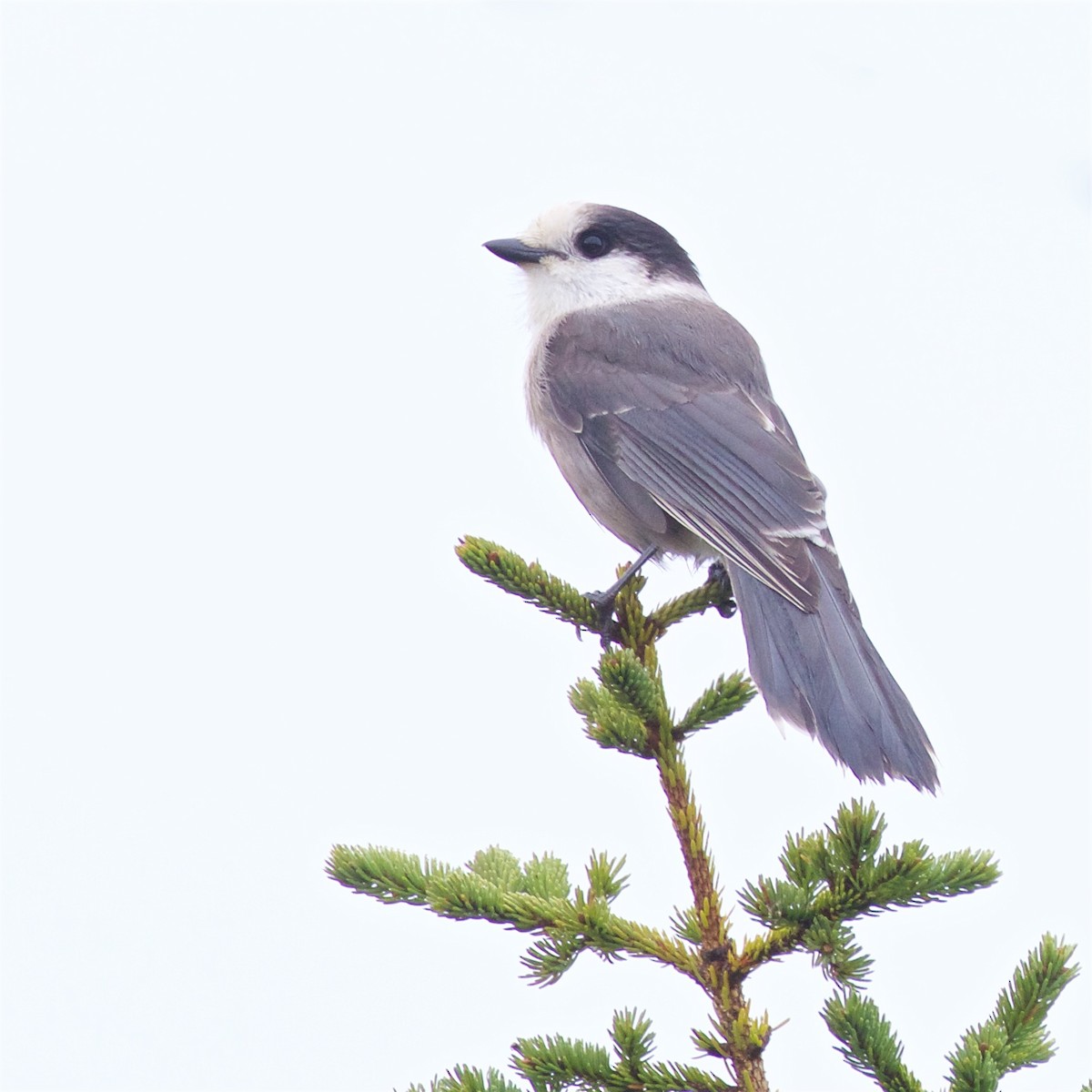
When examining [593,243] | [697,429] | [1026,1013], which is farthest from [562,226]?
[1026,1013]

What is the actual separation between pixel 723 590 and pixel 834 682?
42cm

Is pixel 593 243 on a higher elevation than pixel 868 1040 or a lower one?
higher

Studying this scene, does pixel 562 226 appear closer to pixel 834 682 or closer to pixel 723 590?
pixel 723 590

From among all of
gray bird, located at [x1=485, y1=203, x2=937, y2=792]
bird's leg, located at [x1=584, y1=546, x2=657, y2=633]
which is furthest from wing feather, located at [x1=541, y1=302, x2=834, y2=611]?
bird's leg, located at [x1=584, y1=546, x2=657, y2=633]

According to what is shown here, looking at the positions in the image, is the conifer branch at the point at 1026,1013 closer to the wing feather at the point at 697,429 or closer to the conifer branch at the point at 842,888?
the conifer branch at the point at 842,888

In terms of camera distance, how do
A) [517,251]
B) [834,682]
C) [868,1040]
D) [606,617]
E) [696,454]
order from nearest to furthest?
[868,1040], [606,617], [834,682], [696,454], [517,251]

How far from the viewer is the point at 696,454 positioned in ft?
9.49

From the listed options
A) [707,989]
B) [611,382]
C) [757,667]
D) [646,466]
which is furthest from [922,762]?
[611,382]

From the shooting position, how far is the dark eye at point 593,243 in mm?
3482

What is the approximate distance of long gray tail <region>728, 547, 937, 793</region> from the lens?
212cm

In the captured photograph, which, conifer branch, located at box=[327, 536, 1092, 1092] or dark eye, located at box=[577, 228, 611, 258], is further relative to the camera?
dark eye, located at box=[577, 228, 611, 258]

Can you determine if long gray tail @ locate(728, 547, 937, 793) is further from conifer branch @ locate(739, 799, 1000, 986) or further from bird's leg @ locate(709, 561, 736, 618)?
conifer branch @ locate(739, 799, 1000, 986)

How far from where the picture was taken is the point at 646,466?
2.93 metres

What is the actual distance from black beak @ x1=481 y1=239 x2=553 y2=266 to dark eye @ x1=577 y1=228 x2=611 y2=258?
8 centimetres
